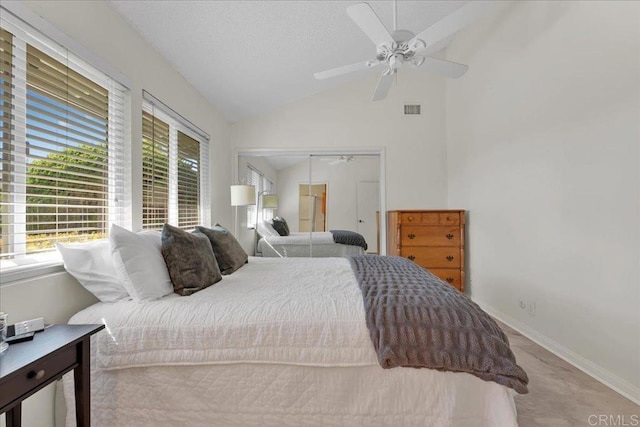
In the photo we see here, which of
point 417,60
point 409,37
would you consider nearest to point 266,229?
point 417,60

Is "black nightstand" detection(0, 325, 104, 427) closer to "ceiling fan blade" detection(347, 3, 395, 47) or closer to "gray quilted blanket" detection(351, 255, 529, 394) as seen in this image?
"gray quilted blanket" detection(351, 255, 529, 394)

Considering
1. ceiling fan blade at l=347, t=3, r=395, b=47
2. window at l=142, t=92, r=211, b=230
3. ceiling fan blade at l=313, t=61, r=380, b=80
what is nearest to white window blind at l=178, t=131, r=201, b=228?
window at l=142, t=92, r=211, b=230

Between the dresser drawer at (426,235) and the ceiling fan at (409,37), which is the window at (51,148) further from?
the dresser drawer at (426,235)

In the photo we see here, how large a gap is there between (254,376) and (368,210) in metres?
3.15

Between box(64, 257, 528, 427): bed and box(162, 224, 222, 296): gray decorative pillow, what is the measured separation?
30 cm

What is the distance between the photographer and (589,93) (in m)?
1.99

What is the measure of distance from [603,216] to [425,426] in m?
1.78

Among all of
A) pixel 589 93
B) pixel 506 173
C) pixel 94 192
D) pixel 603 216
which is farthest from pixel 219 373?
pixel 506 173

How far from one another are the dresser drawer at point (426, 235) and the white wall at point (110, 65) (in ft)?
8.92

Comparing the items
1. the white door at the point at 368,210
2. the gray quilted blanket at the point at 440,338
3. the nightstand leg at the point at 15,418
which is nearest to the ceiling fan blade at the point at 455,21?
the gray quilted blanket at the point at 440,338

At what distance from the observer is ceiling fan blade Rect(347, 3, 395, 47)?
165 centimetres

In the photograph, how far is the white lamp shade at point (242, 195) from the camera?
3.59 m
